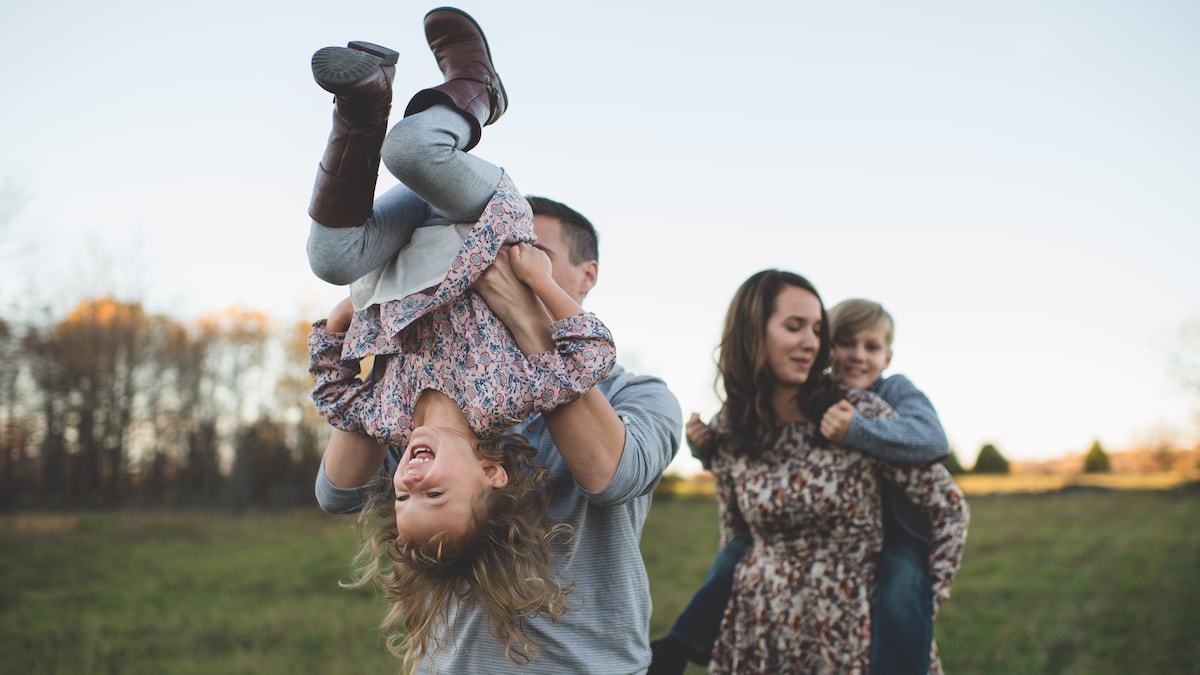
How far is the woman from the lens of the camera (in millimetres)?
3143

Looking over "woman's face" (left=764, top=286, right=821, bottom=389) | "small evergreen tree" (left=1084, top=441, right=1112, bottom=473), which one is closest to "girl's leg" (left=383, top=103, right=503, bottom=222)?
"woman's face" (left=764, top=286, right=821, bottom=389)

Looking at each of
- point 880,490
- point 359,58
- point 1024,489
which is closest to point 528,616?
point 359,58

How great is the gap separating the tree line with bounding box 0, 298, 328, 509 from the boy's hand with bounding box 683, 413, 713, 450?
71.9ft

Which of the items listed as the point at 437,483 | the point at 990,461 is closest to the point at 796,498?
the point at 437,483

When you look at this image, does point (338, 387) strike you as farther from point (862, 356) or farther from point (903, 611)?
point (862, 356)

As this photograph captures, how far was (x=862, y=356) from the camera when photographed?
12.7ft

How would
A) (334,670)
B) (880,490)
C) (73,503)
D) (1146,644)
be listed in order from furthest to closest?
(73,503) → (1146,644) → (334,670) → (880,490)

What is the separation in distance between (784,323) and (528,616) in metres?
1.77

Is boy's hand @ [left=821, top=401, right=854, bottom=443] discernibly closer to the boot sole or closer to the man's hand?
the man's hand

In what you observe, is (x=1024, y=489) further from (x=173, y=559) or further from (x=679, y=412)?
(x=679, y=412)

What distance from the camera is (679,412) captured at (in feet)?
7.52

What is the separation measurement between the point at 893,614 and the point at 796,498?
55cm

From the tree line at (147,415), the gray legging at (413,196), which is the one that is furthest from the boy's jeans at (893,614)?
the tree line at (147,415)

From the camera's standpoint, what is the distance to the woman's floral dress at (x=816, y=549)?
312 cm
